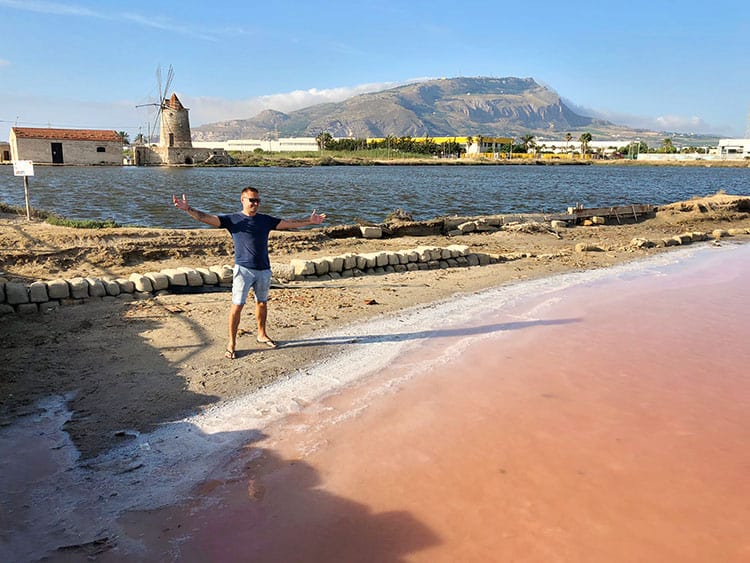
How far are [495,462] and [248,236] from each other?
140 inches

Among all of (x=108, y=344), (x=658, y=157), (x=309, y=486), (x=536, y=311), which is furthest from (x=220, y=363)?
(x=658, y=157)

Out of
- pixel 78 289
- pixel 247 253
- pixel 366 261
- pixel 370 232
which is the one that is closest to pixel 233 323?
pixel 247 253

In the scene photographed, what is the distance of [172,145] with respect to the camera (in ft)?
292

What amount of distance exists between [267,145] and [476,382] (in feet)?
459

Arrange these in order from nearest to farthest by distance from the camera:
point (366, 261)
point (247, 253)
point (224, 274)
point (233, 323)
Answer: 1. point (233, 323)
2. point (247, 253)
3. point (224, 274)
4. point (366, 261)

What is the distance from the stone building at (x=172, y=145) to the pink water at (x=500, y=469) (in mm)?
88482

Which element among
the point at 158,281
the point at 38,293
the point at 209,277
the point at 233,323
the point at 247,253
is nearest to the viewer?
the point at 233,323

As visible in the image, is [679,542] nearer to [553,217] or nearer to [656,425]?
[656,425]

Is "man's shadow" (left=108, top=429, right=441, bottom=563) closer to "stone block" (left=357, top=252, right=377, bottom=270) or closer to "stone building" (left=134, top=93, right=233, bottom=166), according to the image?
"stone block" (left=357, top=252, right=377, bottom=270)

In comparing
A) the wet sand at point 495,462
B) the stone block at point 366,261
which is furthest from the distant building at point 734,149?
the wet sand at point 495,462

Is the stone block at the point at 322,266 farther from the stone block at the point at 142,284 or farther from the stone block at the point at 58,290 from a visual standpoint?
the stone block at the point at 58,290

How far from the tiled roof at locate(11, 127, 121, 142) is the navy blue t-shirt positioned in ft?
260

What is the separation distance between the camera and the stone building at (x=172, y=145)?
286ft

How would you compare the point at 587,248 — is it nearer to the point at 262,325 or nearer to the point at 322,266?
the point at 322,266
